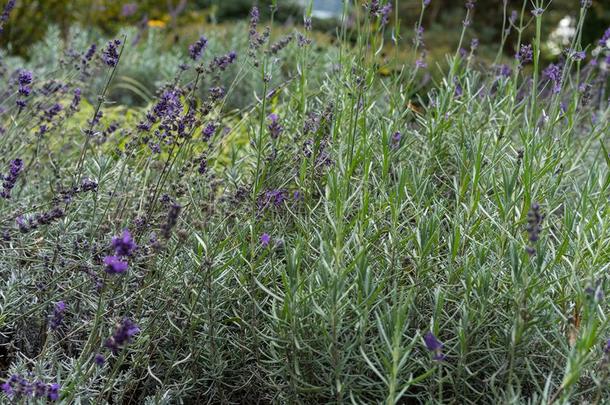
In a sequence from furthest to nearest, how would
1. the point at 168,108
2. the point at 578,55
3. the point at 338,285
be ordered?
the point at 168,108 → the point at 578,55 → the point at 338,285

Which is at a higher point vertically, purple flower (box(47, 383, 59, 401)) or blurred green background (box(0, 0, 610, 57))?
purple flower (box(47, 383, 59, 401))

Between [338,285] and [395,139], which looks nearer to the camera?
[338,285]

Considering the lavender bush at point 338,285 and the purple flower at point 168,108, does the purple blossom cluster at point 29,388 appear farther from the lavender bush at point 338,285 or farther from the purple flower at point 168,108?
the purple flower at point 168,108

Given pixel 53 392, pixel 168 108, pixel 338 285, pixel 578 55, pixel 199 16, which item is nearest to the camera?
pixel 53 392

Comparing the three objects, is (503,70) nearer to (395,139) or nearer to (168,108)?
(395,139)

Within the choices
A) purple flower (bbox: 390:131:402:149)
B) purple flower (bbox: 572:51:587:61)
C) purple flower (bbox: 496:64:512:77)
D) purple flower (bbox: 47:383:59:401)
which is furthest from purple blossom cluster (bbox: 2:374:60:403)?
purple flower (bbox: 496:64:512:77)

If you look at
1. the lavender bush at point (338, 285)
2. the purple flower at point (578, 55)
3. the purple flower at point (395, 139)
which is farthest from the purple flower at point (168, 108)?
the purple flower at point (578, 55)

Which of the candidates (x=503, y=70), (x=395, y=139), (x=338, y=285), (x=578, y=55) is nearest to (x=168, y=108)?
(x=395, y=139)

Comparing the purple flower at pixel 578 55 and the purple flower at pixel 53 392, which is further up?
the purple flower at pixel 578 55

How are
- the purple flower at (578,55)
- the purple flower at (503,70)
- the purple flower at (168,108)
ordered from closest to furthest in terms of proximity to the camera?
the purple flower at (578,55), the purple flower at (168,108), the purple flower at (503,70)

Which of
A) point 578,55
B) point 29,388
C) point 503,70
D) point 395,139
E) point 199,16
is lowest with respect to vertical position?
point 199,16

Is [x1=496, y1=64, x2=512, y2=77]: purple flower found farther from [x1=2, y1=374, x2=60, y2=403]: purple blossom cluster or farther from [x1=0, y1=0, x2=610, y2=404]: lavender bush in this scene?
[x1=2, y1=374, x2=60, y2=403]: purple blossom cluster

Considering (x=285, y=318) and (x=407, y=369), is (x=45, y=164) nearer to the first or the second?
(x=285, y=318)

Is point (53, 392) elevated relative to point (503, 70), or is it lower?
lower
